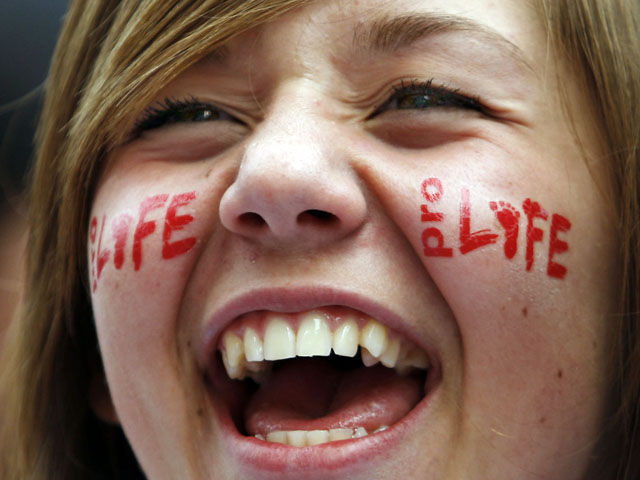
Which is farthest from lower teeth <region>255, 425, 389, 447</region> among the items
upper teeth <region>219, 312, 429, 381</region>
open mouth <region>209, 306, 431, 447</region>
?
upper teeth <region>219, 312, 429, 381</region>

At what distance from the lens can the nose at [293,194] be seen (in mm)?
1223

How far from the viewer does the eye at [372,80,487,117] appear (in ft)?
4.39

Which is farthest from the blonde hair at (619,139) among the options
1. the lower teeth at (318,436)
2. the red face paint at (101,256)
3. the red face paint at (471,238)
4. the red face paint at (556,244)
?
the red face paint at (101,256)

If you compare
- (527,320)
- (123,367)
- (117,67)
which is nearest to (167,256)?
(123,367)

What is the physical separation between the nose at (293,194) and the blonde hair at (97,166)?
237 mm

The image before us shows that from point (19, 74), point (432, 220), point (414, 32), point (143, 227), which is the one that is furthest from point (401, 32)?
point (19, 74)

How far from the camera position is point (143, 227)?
1396 mm

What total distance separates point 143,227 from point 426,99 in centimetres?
51

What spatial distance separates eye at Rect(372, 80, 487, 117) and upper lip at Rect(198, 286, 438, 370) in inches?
12.5

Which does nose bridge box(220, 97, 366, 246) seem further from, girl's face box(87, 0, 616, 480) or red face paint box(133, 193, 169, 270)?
red face paint box(133, 193, 169, 270)

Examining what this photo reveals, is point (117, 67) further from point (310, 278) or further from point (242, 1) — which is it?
point (310, 278)

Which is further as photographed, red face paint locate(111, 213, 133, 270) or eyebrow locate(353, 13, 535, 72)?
red face paint locate(111, 213, 133, 270)

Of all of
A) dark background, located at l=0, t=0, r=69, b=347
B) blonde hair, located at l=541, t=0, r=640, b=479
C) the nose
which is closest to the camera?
the nose

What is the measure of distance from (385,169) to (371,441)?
41cm
